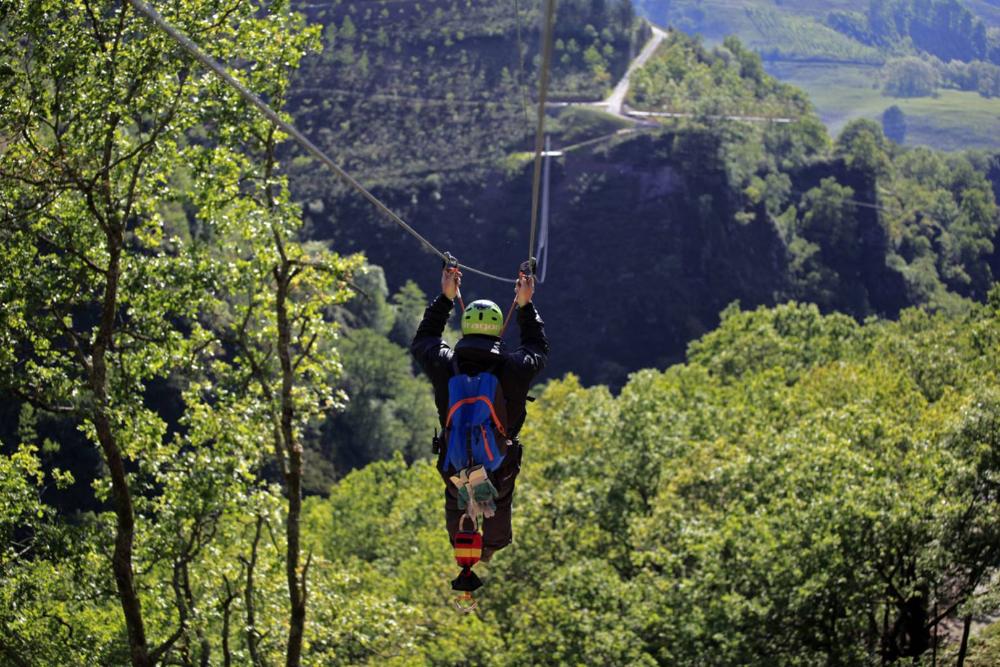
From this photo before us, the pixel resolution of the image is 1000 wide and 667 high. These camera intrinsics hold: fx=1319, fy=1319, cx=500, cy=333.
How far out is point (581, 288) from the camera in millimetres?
138250

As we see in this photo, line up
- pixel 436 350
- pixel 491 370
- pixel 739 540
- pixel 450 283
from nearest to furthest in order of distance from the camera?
pixel 491 370
pixel 436 350
pixel 450 283
pixel 739 540

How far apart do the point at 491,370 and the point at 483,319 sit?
478 millimetres

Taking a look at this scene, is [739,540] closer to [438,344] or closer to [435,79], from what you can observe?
[438,344]

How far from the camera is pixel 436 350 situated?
12.4 meters

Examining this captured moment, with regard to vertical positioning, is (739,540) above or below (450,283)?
above

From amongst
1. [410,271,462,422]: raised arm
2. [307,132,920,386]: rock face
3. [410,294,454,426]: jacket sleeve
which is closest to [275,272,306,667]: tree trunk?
[410,271,462,422]: raised arm

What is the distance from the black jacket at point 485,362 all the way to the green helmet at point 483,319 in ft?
0.23

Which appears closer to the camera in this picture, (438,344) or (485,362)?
(485,362)

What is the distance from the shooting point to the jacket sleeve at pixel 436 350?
482 inches

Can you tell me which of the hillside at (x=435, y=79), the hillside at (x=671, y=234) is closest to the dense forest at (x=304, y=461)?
the hillside at (x=671, y=234)

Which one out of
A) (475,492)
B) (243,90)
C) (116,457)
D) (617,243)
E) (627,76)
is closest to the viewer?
(243,90)

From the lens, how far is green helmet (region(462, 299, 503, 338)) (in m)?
12.2

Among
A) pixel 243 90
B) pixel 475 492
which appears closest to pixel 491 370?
pixel 475 492

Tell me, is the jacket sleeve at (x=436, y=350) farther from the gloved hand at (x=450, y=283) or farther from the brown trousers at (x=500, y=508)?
the brown trousers at (x=500, y=508)
